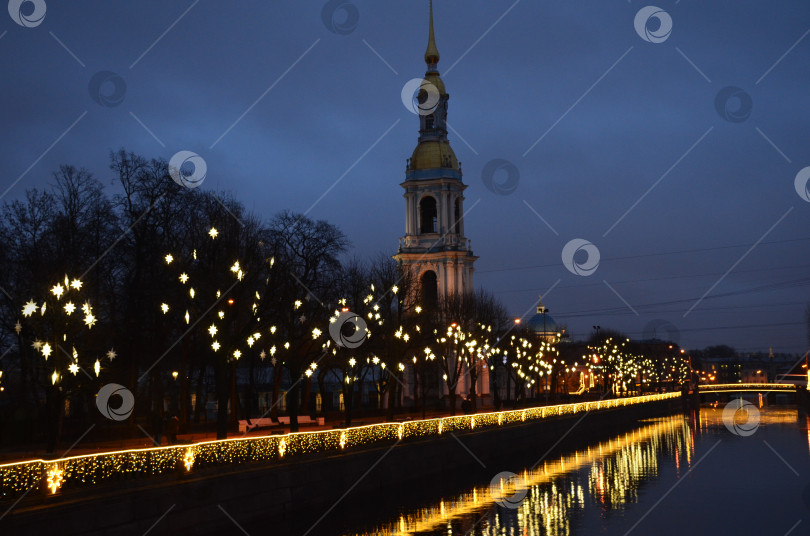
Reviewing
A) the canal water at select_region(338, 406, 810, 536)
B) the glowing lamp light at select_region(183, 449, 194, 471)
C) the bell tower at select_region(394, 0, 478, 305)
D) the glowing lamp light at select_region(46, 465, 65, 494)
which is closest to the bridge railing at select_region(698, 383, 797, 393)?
the bell tower at select_region(394, 0, 478, 305)

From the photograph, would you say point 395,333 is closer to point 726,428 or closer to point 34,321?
point 34,321

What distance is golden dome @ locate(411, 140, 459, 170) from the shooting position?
98500mm

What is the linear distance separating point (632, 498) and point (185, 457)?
61.4ft

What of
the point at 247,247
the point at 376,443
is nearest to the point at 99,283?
the point at 247,247

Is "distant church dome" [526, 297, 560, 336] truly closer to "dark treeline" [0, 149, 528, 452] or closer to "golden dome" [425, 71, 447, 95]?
"golden dome" [425, 71, 447, 95]

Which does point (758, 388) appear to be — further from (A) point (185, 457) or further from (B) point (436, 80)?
(A) point (185, 457)

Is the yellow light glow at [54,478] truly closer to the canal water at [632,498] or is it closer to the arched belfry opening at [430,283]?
the canal water at [632,498]

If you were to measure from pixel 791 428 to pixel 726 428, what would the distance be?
6.47 m

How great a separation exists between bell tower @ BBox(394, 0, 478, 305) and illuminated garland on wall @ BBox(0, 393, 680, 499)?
53420 millimetres

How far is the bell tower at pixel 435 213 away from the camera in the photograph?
317 ft

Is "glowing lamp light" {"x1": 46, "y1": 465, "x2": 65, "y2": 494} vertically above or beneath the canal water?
above

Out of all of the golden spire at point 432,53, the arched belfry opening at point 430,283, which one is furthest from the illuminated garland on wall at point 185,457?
the golden spire at point 432,53

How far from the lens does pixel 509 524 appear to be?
29891 mm

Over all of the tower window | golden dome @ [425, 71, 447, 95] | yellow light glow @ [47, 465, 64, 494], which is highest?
golden dome @ [425, 71, 447, 95]
